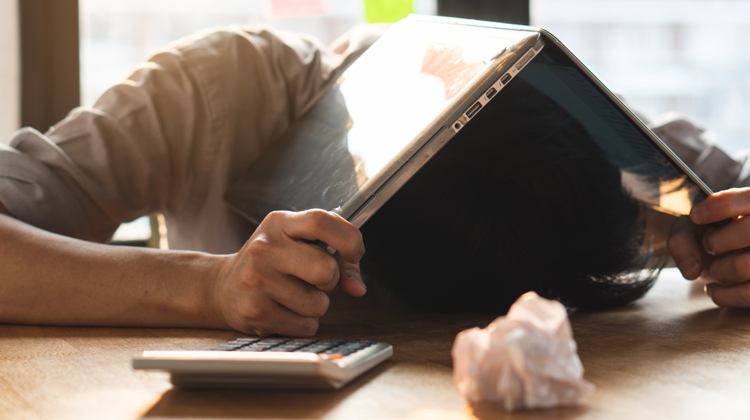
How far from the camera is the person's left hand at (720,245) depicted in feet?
2.11

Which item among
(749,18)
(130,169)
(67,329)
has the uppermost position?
(749,18)

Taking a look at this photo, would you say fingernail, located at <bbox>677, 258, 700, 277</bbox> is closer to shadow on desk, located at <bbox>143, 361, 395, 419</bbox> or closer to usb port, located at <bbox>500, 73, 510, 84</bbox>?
usb port, located at <bbox>500, 73, 510, 84</bbox>

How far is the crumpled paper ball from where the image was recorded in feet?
1.08

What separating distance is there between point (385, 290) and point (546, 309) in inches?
15.8

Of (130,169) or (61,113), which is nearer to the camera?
(130,169)

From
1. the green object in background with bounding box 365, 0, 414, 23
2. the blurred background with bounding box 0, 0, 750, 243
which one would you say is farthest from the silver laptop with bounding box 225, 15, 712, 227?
the green object in background with bounding box 365, 0, 414, 23

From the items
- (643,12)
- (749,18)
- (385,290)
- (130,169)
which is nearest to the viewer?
(385,290)

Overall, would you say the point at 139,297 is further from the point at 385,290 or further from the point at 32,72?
the point at 32,72

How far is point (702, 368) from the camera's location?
45 cm

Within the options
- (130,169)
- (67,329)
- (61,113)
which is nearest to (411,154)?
(67,329)

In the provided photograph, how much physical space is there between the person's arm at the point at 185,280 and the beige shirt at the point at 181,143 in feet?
0.43

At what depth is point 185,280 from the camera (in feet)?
2.04

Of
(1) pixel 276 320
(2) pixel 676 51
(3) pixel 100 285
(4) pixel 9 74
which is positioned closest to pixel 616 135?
(1) pixel 276 320

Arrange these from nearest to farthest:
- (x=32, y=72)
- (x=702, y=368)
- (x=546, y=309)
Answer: (x=546, y=309) < (x=702, y=368) < (x=32, y=72)
